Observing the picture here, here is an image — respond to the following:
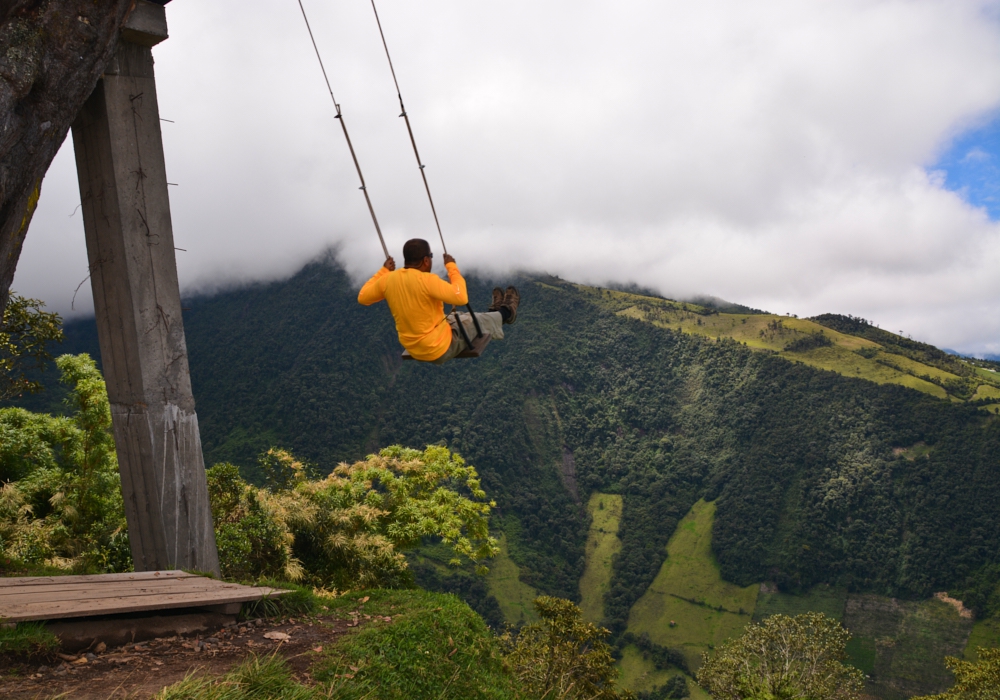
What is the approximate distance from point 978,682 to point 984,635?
6775 centimetres

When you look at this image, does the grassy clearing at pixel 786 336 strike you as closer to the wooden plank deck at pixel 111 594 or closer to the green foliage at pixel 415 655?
the green foliage at pixel 415 655

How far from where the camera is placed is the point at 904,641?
75.1m

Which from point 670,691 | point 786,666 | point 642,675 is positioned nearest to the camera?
point 786,666

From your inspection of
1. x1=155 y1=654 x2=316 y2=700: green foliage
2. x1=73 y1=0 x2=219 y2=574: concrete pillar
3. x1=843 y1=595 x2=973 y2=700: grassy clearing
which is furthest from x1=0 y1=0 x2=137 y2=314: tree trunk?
x1=843 y1=595 x2=973 y2=700: grassy clearing

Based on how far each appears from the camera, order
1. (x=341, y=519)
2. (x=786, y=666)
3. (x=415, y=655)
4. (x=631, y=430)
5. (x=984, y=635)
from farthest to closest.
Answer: (x=631, y=430), (x=984, y=635), (x=786, y=666), (x=341, y=519), (x=415, y=655)

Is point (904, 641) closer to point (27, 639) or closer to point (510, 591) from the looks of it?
point (510, 591)

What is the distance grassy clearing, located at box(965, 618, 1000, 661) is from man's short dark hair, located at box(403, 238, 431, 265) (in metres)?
87.8

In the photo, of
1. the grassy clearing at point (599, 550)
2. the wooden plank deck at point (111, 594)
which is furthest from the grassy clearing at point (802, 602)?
the wooden plank deck at point (111, 594)

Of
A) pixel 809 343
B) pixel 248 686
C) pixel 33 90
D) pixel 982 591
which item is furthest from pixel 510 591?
pixel 33 90

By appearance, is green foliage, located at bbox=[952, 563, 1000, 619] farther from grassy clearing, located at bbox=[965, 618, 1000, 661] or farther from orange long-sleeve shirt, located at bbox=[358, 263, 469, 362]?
orange long-sleeve shirt, located at bbox=[358, 263, 469, 362]

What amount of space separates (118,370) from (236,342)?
4550 inches

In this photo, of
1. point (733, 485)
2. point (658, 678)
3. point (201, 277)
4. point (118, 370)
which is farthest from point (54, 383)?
point (201, 277)

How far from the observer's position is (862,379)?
111 meters

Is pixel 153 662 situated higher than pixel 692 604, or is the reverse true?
pixel 153 662
